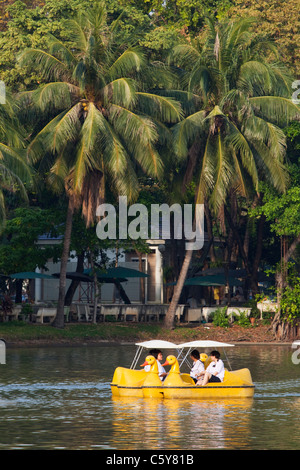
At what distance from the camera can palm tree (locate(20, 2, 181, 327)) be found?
128ft

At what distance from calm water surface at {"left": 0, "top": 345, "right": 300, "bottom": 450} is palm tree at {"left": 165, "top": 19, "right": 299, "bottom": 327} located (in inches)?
453

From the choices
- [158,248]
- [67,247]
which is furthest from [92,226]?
[158,248]

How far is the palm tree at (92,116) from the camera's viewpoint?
38906mm

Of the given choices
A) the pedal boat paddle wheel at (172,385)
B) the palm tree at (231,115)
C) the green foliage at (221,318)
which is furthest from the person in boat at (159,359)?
the green foliage at (221,318)

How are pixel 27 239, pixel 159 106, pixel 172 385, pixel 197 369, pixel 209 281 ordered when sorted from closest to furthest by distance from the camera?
pixel 172 385 < pixel 197 369 < pixel 159 106 < pixel 27 239 < pixel 209 281

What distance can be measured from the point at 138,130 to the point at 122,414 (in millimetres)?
20179

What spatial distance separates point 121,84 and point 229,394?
18.7 meters

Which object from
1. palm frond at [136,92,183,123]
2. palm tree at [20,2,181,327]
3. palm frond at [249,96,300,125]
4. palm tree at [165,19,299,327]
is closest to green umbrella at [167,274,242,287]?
palm tree at [165,19,299,327]

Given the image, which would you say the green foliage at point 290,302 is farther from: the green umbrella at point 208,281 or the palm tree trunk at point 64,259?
the palm tree trunk at point 64,259

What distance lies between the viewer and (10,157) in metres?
35.9

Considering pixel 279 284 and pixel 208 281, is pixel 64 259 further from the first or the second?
pixel 208 281

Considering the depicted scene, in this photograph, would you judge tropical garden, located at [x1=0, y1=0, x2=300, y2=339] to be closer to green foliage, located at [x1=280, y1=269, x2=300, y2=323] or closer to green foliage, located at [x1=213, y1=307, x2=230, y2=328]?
green foliage, located at [x1=280, y1=269, x2=300, y2=323]

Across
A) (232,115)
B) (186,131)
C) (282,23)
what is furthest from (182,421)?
(282,23)

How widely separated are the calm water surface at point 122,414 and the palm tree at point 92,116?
405 inches
